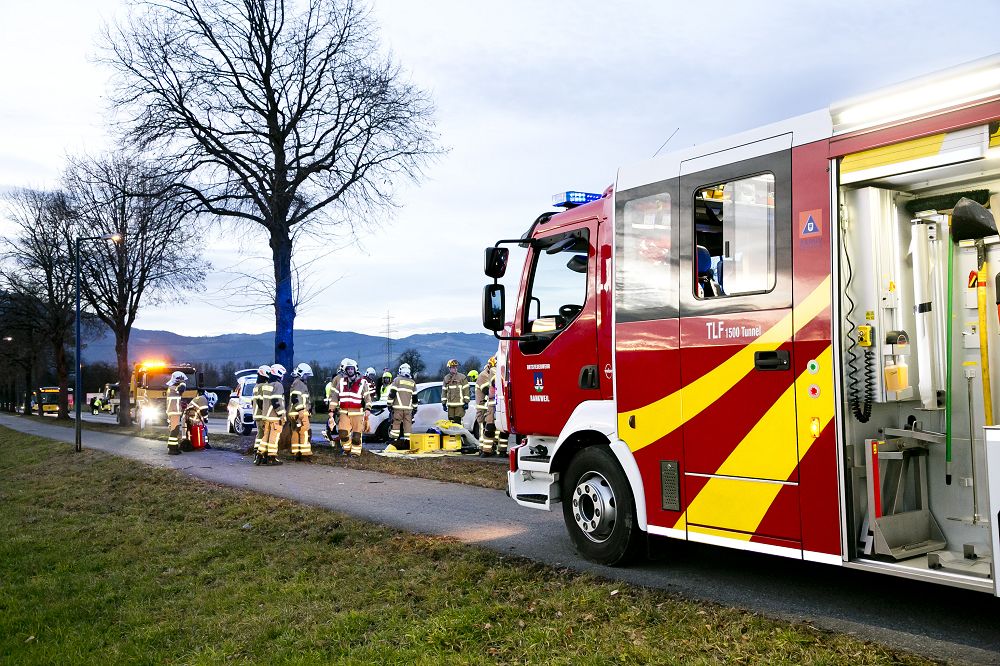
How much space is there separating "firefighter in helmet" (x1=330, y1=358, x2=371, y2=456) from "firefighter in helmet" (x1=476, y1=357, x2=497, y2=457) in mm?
2475

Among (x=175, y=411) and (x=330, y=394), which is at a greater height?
(x=330, y=394)

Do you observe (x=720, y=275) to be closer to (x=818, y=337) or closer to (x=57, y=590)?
(x=818, y=337)

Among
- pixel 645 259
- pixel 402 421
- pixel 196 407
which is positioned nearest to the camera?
pixel 645 259

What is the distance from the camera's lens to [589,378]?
271 inches

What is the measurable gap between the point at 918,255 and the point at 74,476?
642 inches

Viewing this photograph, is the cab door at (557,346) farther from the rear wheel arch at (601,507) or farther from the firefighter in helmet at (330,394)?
the firefighter in helmet at (330,394)

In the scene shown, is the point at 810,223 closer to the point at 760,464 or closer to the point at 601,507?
the point at 760,464

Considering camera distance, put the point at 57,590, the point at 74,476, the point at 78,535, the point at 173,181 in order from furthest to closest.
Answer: the point at 173,181 → the point at 74,476 → the point at 78,535 → the point at 57,590

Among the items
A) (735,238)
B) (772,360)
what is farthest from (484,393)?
(772,360)

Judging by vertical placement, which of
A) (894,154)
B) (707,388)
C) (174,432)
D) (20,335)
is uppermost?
(20,335)

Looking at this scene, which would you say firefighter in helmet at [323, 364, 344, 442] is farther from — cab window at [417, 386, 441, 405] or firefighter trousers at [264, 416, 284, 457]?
cab window at [417, 386, 441, 405]

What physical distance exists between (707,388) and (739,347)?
394mm

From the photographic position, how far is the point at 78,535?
9914 mm

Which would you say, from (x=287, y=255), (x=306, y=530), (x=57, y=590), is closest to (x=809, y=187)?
(x=306, y=530)
